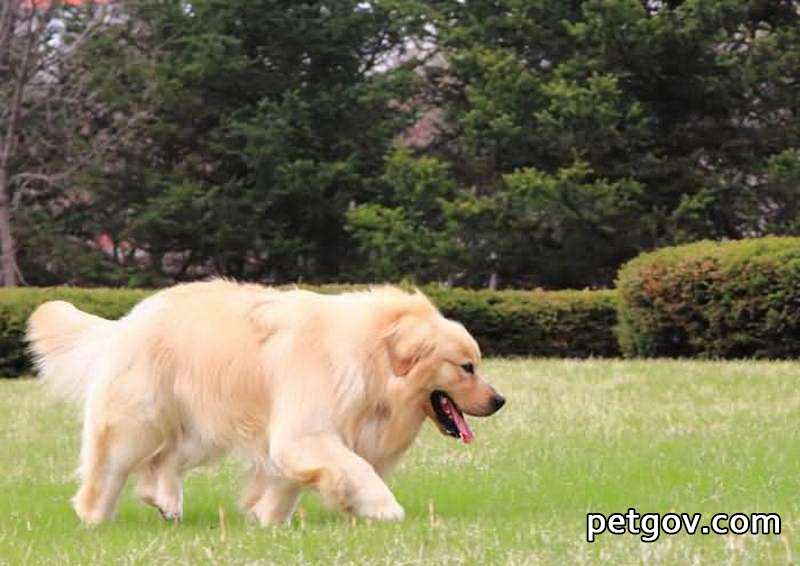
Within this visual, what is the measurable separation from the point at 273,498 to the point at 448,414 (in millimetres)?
1045

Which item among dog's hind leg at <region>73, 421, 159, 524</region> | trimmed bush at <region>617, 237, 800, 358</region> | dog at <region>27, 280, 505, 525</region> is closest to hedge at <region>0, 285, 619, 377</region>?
trimmed bush at <region>617, 237, 800, 358</region>

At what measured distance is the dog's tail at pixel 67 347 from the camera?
321 inches

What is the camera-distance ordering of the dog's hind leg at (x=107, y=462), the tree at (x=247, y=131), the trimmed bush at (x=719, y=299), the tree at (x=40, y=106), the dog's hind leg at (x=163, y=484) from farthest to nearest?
the tree at (x=247, y=131) < the tree at (x=40, y=106) < the trimmed bush at (x=719, y=299) < the dog's hind leg at (x=163, y=484) < the dog's hind leg at (x=107, y=462)

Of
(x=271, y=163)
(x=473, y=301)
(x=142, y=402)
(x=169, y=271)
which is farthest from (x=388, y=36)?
(x=142, y=402)

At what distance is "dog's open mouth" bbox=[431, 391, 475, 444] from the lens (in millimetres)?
7516

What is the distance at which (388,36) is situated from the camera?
31.8m

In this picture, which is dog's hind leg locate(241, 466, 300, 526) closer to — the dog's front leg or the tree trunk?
the dog's front leg

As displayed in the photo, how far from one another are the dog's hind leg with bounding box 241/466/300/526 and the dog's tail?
121cm

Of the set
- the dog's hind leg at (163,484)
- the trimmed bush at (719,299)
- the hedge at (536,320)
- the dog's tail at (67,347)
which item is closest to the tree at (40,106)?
the hedge at (536,320)

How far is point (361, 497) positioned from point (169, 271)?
24.9 metres

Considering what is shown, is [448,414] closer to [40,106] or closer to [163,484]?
[163,484]

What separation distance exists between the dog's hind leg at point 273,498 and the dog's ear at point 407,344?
86cm

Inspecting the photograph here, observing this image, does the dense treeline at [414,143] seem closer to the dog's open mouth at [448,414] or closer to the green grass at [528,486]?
the green grass at [528,486]

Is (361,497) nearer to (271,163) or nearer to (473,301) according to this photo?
(473,301)
